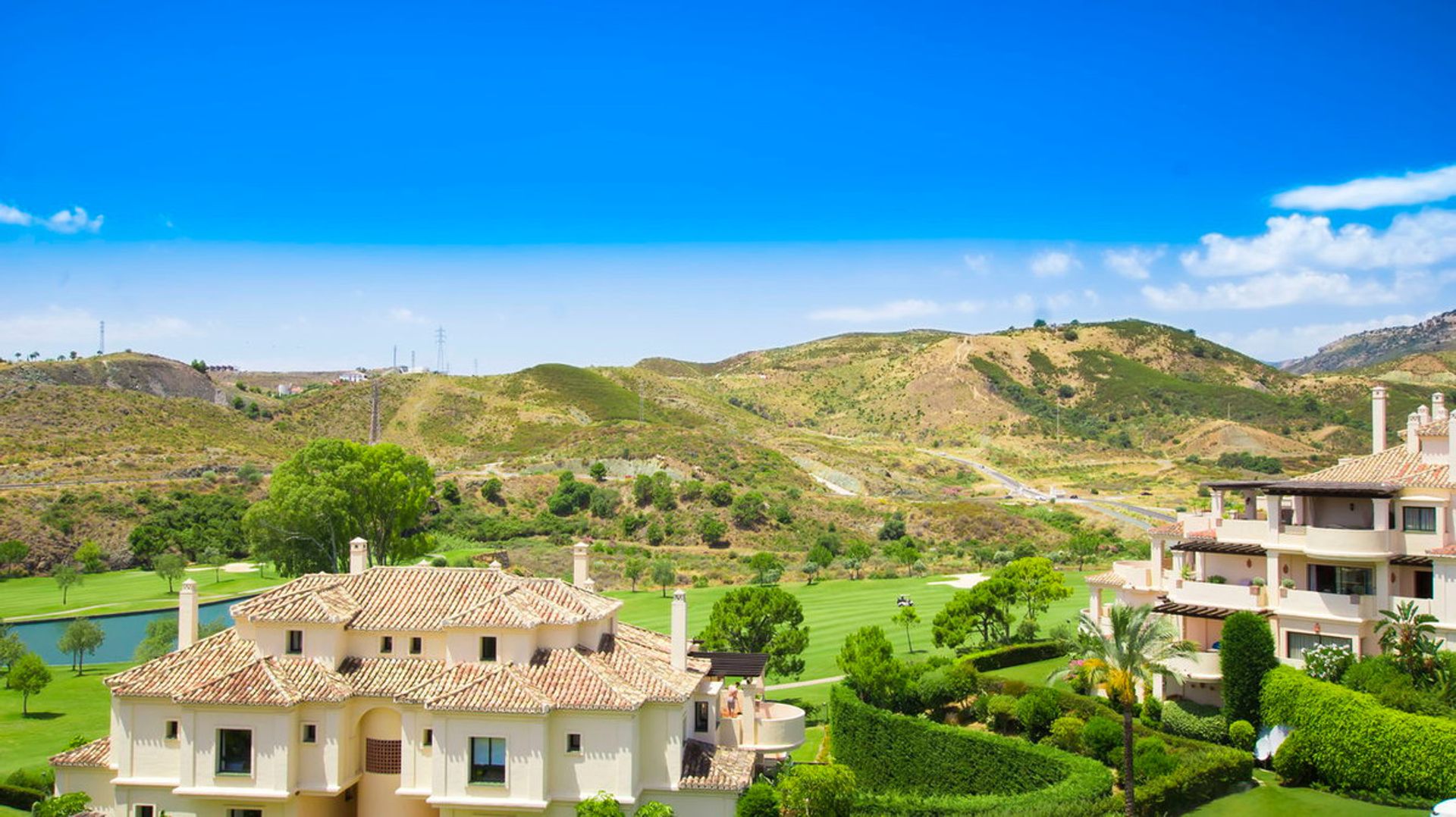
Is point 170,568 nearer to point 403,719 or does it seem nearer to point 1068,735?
point 403,719

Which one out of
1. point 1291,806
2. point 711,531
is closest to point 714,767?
point 1291,806

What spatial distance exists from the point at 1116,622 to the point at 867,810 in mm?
7296

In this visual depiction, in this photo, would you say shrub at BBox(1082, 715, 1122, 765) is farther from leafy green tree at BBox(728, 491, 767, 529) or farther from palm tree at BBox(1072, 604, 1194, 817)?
leafy green tree at BBox(728, 491, 767, 529)

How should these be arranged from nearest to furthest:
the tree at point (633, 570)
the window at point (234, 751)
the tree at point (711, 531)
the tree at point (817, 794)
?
the window at point (234, 751)
the tree at point (817, 794)
the tree at point (633, 570)
the tree at point (711, 531)

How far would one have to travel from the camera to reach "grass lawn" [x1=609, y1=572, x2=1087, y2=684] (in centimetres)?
4869

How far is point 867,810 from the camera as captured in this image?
26.0 m

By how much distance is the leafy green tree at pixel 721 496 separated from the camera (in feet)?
305

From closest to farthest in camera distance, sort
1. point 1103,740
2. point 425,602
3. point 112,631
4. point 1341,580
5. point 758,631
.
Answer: point 1103,740 < point 425,602 < point 1341,580 < point 758,631 < point 112,631

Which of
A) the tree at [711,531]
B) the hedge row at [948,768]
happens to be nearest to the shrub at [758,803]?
the hedge row at [948,768]

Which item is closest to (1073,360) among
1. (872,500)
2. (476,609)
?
(872,500)

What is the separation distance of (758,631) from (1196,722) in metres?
17.9

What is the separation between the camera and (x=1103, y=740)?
27.6 m

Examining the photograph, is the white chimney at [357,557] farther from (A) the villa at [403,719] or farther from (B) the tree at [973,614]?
(B) the tree at [973,614]

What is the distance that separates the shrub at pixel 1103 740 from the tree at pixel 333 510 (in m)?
41.7
